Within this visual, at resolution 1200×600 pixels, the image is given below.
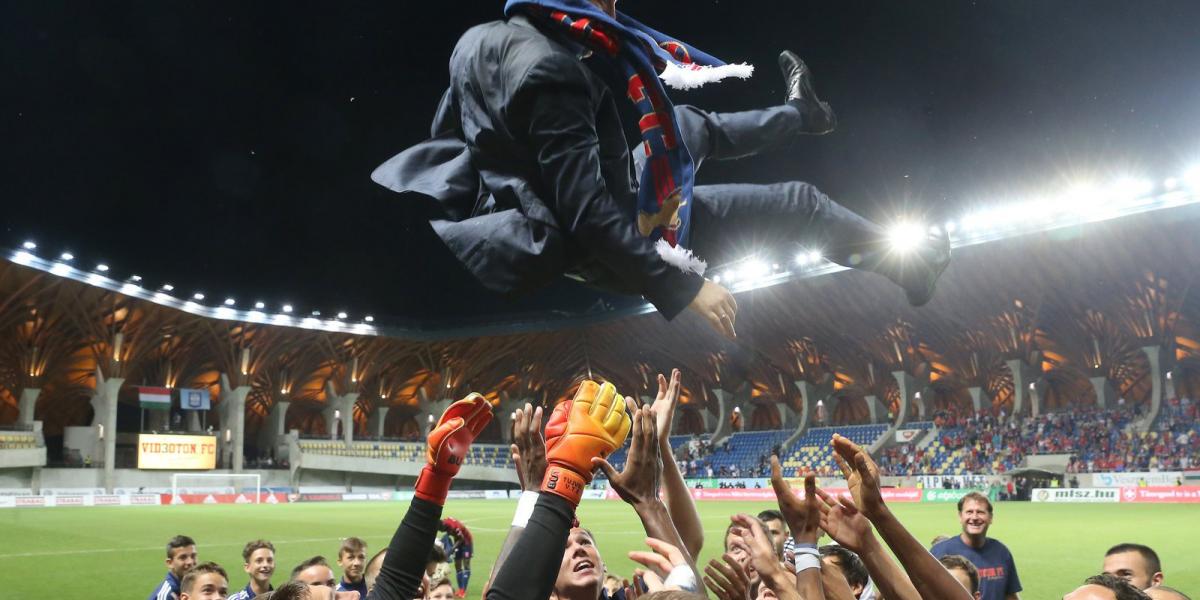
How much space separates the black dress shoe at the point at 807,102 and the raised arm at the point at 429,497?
155 centimetres

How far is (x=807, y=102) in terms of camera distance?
3.44 metres

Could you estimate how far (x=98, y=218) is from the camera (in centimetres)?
4981

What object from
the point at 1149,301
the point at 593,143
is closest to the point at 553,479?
the point at 593,143

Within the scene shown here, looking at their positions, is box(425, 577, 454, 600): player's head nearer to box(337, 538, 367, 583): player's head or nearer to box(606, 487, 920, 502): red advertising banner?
box(337, 538, 367, 583): player's head

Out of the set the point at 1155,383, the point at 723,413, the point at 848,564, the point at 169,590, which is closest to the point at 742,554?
the point at 848,564

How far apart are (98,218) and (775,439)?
43111 millimetres

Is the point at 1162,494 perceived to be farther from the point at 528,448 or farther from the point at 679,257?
the point at 679,257

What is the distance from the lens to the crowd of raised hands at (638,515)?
7.59ft

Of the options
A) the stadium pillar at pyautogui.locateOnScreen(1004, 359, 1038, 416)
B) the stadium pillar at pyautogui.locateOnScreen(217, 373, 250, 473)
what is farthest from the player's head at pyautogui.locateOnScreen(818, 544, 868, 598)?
the stadium pillar at pyautogui.locateOnScreen(217, 373, 250, 473)

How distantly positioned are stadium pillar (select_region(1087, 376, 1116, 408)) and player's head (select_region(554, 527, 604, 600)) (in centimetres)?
5607

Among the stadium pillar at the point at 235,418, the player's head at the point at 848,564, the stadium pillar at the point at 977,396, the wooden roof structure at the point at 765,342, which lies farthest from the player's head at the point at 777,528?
the stadium pillar at the point at 235,418

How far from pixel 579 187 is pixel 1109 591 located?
2760 mm

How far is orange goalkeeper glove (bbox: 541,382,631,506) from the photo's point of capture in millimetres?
2305

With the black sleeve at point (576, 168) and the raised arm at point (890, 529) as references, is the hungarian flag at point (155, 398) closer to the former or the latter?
the black sleeve at point (576, 168)
